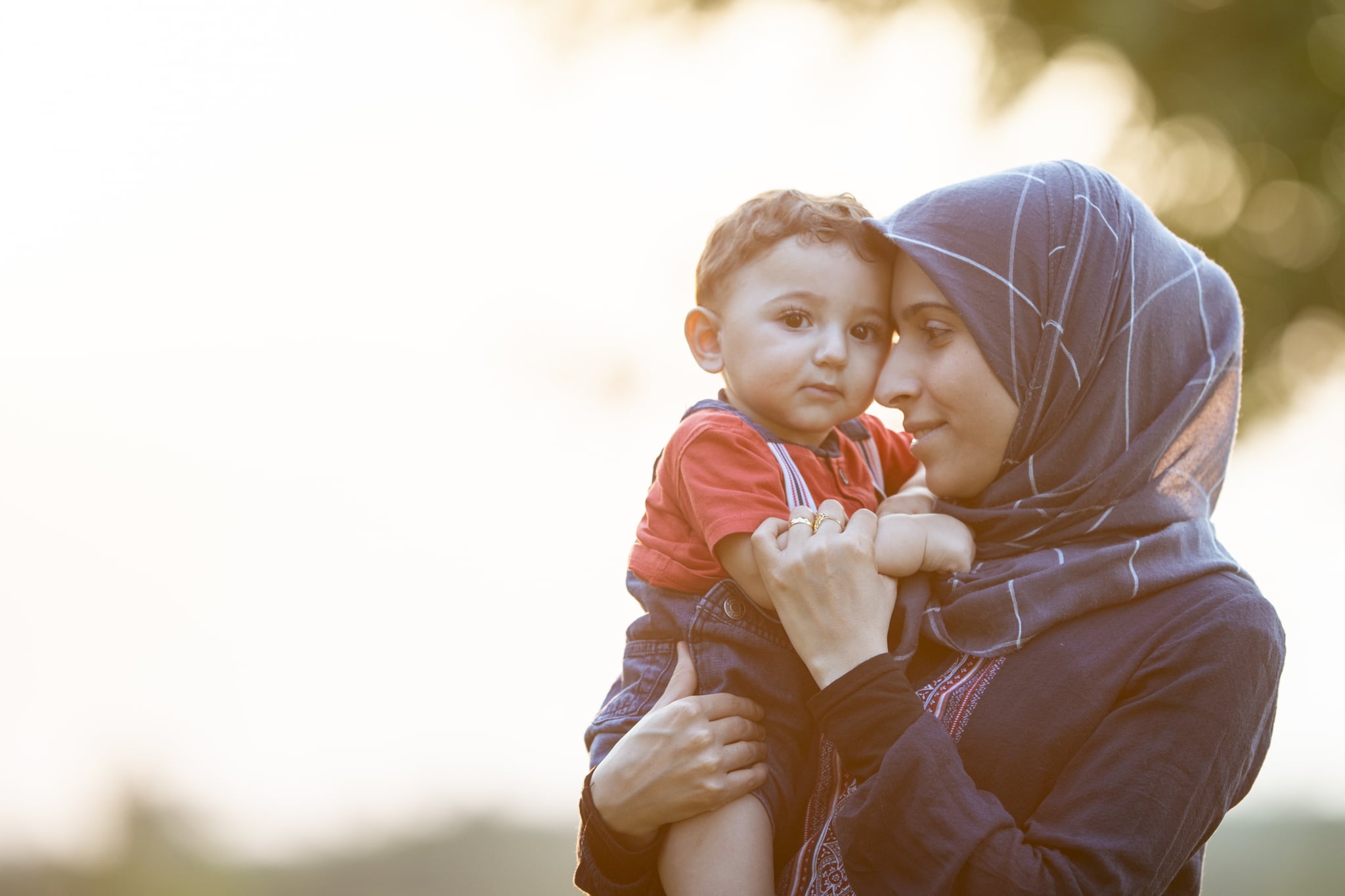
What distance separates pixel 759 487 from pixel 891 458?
22.4 inches

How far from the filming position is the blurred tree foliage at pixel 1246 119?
173 inches

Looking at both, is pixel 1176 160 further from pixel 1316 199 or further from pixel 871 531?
pixel 871 531

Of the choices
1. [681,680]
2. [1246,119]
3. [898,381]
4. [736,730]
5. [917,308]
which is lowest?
[736,730]

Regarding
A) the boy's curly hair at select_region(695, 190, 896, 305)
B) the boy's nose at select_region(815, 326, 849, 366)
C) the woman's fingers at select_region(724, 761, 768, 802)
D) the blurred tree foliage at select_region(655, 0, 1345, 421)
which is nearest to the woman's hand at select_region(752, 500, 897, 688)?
the woman's fingers at select_region(724, 761, 768, 802)

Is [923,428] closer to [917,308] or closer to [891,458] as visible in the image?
[917,308]

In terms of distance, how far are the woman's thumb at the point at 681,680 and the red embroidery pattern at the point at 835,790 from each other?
0.26 meters

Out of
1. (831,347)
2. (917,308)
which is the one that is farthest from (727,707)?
(917,308)

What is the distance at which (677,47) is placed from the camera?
5.10 meters

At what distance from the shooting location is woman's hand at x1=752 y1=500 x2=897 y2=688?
1840mm

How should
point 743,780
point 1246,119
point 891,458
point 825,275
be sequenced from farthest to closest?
point 1246,119
point 891,458
point 825,275
point 743,780

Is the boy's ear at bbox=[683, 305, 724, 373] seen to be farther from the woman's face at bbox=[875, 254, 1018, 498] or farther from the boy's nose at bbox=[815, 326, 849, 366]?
the woman's face at bbox=[875, 254, 1018, 498]

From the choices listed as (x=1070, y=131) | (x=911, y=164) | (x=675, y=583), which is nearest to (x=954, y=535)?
(x=675, y=583)

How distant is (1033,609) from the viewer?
1876 mm

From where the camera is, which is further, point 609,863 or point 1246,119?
point 1246,119
